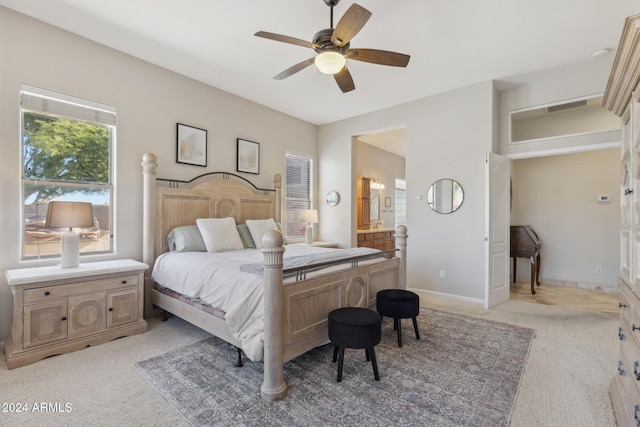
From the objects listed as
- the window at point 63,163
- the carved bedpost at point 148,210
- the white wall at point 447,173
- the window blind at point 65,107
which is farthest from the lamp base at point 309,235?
the window blind at point 65,107

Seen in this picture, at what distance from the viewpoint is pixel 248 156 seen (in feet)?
16.0

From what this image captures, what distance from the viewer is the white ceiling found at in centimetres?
267

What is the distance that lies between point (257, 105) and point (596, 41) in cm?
439

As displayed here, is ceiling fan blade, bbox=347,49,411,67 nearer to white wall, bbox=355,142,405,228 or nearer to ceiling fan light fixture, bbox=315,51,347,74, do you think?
ceiling fan light fixture, bbox=315,51,347,74

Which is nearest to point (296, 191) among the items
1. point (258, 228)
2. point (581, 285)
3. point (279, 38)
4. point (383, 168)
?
point (258, 228)

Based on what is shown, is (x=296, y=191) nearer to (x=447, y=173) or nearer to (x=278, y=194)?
(x=278, y=194)

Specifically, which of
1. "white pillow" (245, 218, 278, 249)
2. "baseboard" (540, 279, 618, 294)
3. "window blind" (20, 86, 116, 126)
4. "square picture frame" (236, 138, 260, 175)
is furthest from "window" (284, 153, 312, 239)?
"baseboard" (540, 279, 618, 294)

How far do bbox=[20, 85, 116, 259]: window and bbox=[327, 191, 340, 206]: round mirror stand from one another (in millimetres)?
3642

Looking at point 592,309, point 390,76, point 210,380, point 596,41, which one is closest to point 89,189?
point 210,380

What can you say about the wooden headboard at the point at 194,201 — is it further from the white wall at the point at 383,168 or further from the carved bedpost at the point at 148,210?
the white wall at the point at 383,168

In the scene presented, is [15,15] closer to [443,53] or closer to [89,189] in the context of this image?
[89,189]

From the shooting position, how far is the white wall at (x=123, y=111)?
9.04 ft

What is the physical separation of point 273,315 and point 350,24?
2.04 metres

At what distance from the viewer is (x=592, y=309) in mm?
3982
